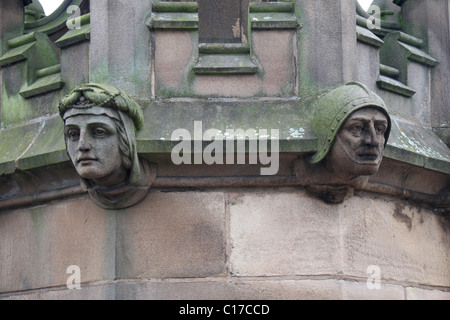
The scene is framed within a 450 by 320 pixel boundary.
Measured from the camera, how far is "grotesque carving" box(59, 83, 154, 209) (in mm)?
5645

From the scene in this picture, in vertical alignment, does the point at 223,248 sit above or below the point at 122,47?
below

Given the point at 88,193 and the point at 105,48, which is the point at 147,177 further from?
the point at 105,48

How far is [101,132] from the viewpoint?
5.68 meters

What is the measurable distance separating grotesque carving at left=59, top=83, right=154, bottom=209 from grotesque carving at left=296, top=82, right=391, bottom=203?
3.33 feet

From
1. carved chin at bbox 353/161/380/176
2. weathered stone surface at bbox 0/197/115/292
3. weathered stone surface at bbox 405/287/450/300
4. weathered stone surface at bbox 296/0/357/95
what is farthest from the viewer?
weathered stone surface at bbox 405/287/450/300

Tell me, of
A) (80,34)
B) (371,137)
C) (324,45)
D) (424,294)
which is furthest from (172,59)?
(424,294)

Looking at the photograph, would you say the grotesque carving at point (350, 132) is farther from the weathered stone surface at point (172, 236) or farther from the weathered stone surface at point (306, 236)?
the weathered stone surface at point (172, 236)

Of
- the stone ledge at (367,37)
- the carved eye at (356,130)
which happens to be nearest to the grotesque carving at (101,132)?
the carved eye at (356,130)

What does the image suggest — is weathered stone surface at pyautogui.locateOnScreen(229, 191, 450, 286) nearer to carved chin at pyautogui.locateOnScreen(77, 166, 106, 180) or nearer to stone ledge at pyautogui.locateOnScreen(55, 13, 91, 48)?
carved chin at pyautogui.locateOnScreen(77, 166, 106, 180)

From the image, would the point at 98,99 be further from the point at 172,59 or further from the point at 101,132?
the point at 172,59

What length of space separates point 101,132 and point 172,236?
741mm

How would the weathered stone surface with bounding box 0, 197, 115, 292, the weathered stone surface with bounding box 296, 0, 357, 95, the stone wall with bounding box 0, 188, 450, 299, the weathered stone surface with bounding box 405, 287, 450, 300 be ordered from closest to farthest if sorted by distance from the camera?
1. the stone wall with bounding box 0, 188, 450, 299
2. the weathered stone surface with bounding box 0, 197, 115, 292
3. the weathered stone surface with bounding box 296, 0, 357, 95
4. the weathered stone surface with bounding box 405, 287, 450, 300

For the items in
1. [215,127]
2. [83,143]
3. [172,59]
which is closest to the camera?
[83,143]

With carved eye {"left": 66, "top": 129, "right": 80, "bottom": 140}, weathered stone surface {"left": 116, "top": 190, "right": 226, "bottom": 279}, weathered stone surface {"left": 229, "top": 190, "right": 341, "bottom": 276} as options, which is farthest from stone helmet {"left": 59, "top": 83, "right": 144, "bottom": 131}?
weathered stone surface {"left": 229, "top": 190, "right": 341, "bottom": 276}
